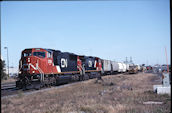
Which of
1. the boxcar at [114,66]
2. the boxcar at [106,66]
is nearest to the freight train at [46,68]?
the boxcar at [106,66]

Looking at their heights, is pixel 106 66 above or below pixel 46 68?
below

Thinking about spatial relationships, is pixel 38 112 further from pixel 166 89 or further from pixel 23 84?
pixel 23 84

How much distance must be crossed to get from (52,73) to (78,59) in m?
9.63

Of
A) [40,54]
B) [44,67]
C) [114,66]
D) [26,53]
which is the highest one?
[26,53]

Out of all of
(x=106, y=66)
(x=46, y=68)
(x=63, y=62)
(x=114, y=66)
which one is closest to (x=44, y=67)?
(x=46, y=68)

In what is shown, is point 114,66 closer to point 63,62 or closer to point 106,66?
point 106,66

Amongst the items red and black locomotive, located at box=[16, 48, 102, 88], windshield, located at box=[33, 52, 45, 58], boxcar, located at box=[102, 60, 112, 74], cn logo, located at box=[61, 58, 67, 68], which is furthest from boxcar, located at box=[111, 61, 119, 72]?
windshield, located at box=[33, 52, 45, 58]

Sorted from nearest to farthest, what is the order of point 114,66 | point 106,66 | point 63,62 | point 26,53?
point 26,53 → point 63,62 → point 106,66 → point 114,66

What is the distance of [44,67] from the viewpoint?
19.7 meters

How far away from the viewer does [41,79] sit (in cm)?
1867

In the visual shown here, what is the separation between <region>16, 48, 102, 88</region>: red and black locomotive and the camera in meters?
18.6

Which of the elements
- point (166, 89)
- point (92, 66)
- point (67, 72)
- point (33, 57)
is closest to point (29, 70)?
point (33, 57)

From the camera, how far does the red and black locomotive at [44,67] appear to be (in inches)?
731

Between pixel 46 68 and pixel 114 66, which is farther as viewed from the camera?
pixel 114 66
